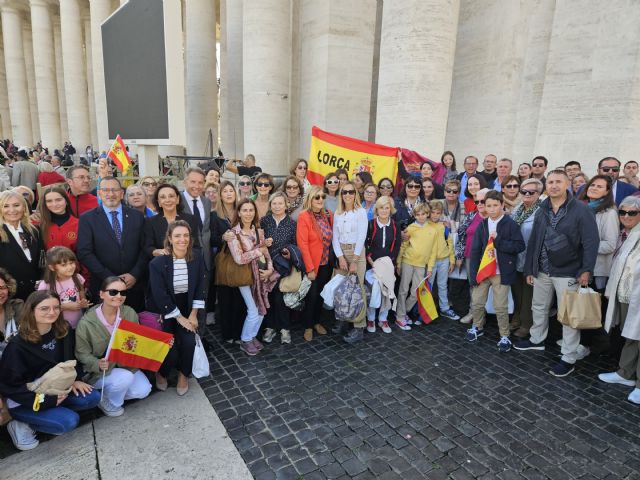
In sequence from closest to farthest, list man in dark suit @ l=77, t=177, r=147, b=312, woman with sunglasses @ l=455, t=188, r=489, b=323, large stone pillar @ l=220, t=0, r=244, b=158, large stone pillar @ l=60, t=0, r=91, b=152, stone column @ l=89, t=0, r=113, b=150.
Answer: man in dark suit @ l=77, t=177, r=147, b=312 → woman with sunglasses @ l=455, t=188, r=489, b=323 → large stone pillar @ l=220, t=0, r=244, b=158 → stone column @ l=89, t=0, r=113, b=150 → large stone pillar @ l=60, t=0, r=91, b=152

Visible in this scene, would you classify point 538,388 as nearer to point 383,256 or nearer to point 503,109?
point 383,256

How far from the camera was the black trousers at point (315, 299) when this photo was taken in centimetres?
545

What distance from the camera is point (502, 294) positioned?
534cm

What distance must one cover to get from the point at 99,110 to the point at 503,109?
23386 mm

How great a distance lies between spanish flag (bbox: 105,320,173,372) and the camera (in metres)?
3.68

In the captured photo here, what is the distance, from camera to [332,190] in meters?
6.06

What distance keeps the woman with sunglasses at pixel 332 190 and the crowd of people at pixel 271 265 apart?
3cm

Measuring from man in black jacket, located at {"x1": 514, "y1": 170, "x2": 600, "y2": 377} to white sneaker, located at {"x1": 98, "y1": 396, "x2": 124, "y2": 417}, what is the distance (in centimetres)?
472

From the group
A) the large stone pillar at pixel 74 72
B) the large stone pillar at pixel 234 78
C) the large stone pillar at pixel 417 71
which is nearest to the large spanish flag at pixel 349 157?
the large stone pillar at pixel 417 71

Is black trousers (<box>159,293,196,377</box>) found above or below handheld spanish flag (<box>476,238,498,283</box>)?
below

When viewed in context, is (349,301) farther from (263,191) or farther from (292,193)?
(263,191)

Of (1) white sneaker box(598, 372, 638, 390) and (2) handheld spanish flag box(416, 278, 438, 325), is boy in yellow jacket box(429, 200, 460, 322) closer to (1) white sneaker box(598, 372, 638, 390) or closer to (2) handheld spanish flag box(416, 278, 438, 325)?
(2) handheld spanish flag box(416, 278, 438, 325)

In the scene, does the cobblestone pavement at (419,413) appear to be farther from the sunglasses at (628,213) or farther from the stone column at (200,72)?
the stone column at (200,72)

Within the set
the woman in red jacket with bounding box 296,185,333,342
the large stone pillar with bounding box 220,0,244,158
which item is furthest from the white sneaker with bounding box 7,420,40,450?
the large stone pillar with bounding box 220,0,244,158
